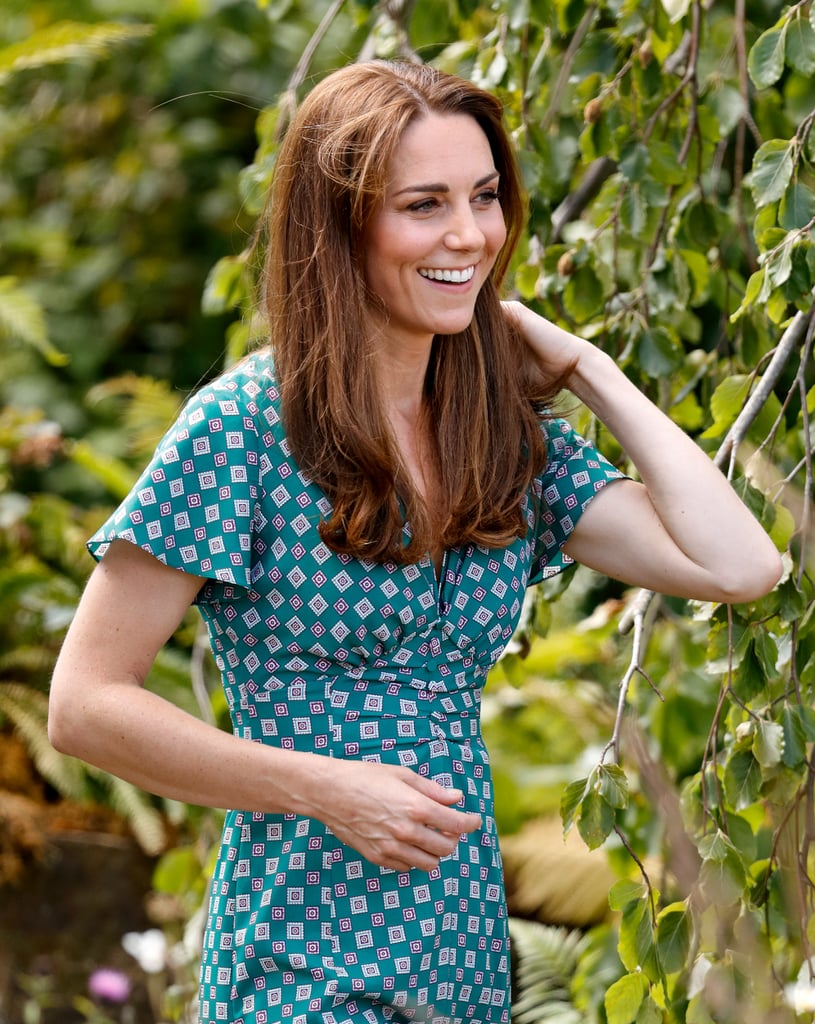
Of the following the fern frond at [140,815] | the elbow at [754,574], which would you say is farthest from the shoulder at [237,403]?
the fern frond at [140,815]

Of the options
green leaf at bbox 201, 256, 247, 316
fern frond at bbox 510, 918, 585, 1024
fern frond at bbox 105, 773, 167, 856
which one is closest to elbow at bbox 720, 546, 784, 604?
green leaf at bbox 201, 256, 247, 316

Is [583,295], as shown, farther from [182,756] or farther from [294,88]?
[182,756]

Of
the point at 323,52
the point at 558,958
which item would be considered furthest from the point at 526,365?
the point at 323,52

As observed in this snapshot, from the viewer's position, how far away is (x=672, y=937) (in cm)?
155

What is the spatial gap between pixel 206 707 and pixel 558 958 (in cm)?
90

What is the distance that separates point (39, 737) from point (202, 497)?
2210 millimetres

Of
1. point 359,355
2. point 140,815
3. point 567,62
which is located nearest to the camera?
point 359,355

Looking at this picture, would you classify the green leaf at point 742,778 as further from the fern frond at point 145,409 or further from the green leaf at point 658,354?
the fern frond at point 145,409

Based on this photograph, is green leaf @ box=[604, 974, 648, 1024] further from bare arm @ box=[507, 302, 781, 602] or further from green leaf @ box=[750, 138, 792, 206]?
green leaf @ box=[750, 138, 792, 206]

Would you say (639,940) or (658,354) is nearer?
(639,940)

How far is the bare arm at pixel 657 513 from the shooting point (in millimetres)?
1510

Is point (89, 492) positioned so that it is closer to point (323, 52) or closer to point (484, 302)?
point (323, 52)

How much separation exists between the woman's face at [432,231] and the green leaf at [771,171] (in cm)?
35

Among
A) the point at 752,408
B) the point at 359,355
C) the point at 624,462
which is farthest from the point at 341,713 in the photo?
the point at 624,462
